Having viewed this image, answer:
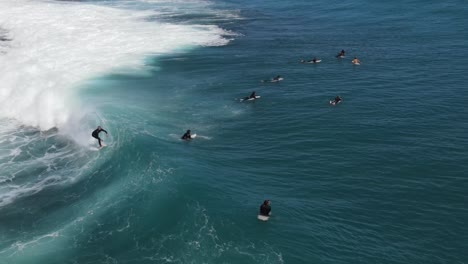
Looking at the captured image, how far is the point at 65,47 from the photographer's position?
Result: 72312 mm

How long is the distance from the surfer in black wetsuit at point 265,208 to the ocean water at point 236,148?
0.71 metres

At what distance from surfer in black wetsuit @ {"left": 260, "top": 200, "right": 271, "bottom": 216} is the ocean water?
0.71 meters

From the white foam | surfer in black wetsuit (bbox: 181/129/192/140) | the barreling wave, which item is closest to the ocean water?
the barreling wave

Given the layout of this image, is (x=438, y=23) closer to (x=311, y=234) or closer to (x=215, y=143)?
(x=215, y=143)

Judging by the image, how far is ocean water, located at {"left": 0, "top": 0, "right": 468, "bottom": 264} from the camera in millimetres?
27875

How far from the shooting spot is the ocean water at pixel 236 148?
27875mm

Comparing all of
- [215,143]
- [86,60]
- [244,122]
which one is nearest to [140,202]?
[215,143]

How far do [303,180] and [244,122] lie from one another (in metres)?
12.8

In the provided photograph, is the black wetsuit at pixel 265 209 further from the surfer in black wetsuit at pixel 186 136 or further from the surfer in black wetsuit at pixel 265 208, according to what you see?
the surfer in black wetsuit at pixel 186 136

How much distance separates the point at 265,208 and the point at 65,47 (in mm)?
55228

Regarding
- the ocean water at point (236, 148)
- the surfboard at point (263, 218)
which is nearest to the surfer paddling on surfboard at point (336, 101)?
the ocean water at point (236, 148)

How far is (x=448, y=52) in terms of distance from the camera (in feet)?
203

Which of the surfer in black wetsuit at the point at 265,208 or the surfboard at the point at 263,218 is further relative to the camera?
the surfboard at the point at 263,218

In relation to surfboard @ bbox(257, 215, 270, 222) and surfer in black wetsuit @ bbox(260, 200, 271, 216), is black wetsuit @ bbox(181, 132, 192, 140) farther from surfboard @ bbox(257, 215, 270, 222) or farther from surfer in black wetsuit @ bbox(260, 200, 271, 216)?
surfboard @ bbox(257, 215, 270, 222)
